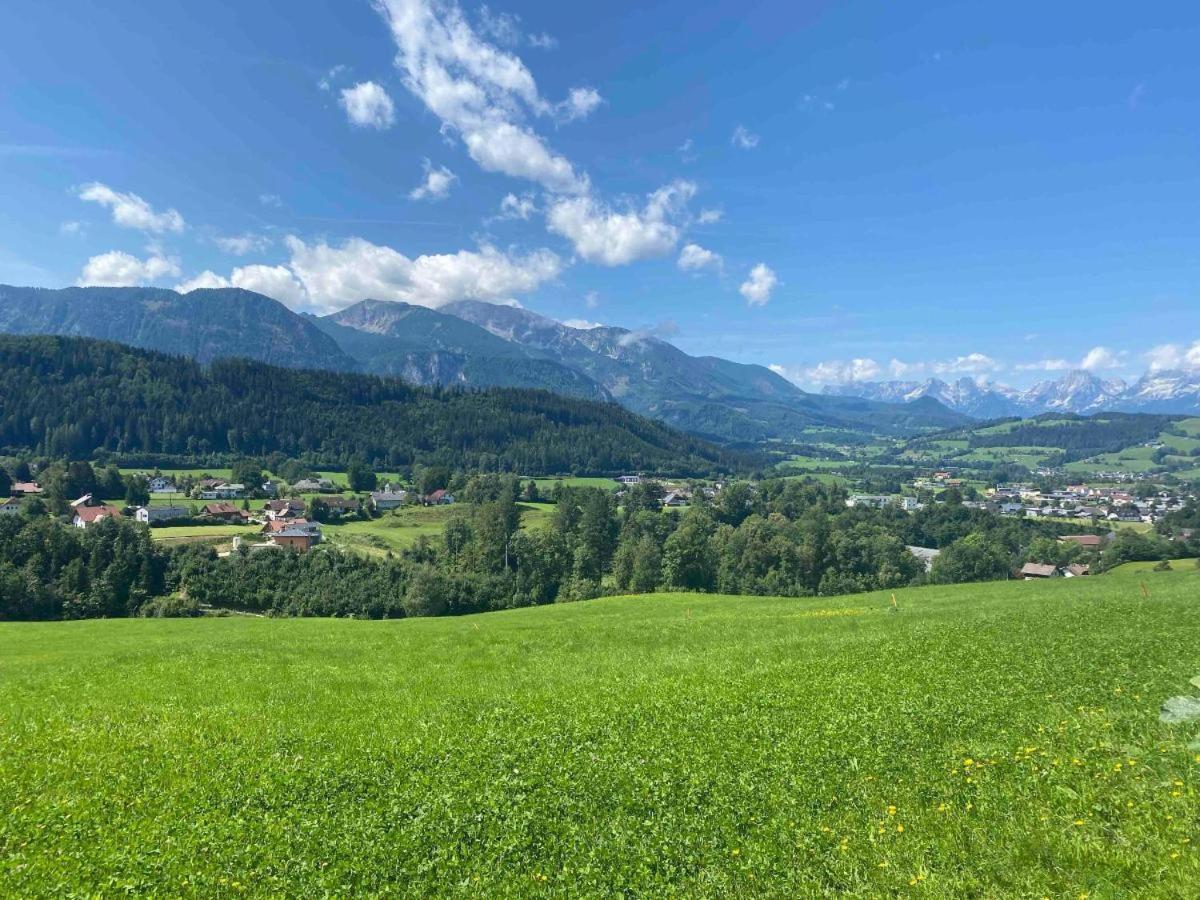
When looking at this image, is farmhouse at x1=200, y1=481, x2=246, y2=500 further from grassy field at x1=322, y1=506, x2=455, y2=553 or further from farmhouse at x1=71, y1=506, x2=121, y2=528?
grassy field at x1=322, y1=506, x2=455, y2=553

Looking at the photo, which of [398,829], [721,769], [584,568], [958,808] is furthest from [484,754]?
[584,568]

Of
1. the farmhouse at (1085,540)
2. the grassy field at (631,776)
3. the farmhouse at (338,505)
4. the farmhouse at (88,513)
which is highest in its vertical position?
the grassy field at (631,776)

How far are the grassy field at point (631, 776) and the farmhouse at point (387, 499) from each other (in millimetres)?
144254

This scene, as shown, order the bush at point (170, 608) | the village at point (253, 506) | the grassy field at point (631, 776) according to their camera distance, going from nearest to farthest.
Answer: the grassy field at point (631, 776) < the bush at point (170, 608) < the village at point (253, 506)

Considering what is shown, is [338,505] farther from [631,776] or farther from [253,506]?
[631,776]

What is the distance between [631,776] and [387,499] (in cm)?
16628

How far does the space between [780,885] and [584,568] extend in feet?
288

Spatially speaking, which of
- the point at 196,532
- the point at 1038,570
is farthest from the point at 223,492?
the point at 1038,570

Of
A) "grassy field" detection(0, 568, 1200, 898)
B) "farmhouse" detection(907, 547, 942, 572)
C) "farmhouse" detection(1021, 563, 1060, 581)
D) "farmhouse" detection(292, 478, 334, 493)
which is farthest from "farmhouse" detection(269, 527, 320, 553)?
"farmhouse" detection(1021, 563, 1060, 581)

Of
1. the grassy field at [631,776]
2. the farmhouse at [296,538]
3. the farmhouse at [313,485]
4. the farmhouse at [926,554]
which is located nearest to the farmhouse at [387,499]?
the farmhouse at [313,485]

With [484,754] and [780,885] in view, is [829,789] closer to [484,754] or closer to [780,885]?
[780,885]

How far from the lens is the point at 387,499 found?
166875 mm

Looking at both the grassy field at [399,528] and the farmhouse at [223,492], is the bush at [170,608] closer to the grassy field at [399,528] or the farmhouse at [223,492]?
the grassy field at [399,528]

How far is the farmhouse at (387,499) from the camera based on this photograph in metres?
160
